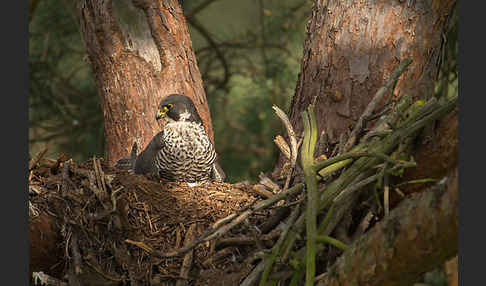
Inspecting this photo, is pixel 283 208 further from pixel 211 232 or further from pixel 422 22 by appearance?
pixel 422 22

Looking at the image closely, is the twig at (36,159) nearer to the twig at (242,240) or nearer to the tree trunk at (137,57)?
the twig at (242,240)

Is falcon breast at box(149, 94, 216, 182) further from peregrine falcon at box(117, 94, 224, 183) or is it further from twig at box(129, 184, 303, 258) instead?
twig at box(129, 184, 303, 258)

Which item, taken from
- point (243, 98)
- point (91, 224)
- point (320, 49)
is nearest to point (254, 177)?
point (243, 98)

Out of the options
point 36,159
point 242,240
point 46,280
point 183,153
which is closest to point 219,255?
point 242,240

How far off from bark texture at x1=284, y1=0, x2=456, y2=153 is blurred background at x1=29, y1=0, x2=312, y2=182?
8.29ft

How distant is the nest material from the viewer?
1.98 m

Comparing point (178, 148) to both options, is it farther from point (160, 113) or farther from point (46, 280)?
point (46, 280)

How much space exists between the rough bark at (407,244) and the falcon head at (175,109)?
1798 mm

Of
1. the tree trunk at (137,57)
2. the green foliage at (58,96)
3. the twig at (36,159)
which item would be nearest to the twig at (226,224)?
the twig at (36,159)

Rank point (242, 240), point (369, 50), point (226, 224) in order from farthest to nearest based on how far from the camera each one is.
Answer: point (369, 50), point (242, 240), point (226, 224)

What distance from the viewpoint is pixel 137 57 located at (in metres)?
3.38

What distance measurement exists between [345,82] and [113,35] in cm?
165

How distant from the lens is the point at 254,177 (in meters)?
6.27

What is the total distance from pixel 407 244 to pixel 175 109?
2.00 m
